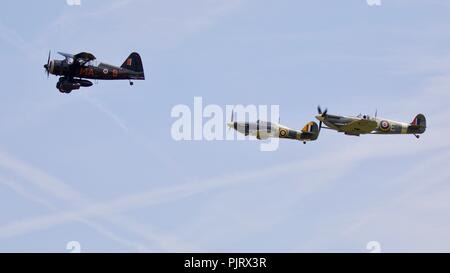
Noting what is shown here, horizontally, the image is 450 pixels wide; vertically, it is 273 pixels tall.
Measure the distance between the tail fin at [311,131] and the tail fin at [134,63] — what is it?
17.0 metres

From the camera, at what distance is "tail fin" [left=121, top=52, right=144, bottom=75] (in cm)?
10656

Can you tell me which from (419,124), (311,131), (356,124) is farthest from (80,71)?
(419,124)

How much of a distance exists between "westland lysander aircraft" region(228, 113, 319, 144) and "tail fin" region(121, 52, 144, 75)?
407 inches

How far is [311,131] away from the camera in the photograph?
107 m

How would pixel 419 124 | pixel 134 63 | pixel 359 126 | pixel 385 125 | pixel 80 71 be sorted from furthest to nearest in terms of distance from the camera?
pixel 419 124, pixel 385 125, pixel 134 63, pixel 359 126, pixel 80 71

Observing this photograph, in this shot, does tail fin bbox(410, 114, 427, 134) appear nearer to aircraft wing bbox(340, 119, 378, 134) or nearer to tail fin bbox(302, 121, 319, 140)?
aircraft wing bbox(340, 119, 378, 134)

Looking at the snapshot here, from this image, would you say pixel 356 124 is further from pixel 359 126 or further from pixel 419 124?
pixel 419 124

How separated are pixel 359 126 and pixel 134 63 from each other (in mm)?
22763

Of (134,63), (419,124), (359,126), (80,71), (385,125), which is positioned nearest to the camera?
(80,71)

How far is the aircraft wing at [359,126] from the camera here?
10581 centimetres

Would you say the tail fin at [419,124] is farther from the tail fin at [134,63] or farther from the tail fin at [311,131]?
the tail fin at [134,63]
